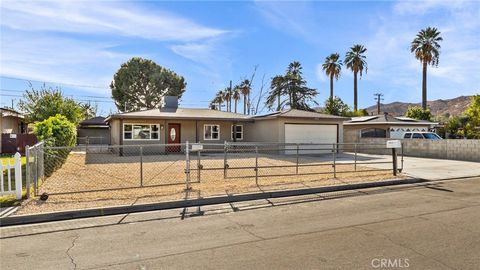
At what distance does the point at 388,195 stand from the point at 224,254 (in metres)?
6.57

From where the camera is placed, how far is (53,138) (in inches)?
563

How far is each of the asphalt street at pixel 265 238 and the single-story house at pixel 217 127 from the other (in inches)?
658

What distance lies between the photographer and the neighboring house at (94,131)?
132 ft

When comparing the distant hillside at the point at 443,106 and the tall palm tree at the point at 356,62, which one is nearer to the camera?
the tall palm tree at the point at 356,62

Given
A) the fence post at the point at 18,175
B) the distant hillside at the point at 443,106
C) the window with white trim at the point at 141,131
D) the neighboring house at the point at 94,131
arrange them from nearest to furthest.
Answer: the fence post at the point at 18,175
the window with white trim at the point at 141,131
the neighboring house at the point at 94,131
the distant hillside at the point at 443,106

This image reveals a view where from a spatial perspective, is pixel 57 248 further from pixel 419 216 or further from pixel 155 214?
pixel 419 216

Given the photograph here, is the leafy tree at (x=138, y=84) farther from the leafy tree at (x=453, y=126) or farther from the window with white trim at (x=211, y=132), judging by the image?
the leafy tree at (x=453, y=126)

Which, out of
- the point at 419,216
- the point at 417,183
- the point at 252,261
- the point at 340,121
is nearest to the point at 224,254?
the point at 252,261

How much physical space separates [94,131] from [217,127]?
935 inches

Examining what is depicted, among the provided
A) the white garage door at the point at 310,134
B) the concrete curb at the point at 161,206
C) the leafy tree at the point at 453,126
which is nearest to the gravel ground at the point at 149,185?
the concrete curb at the point at 161,206

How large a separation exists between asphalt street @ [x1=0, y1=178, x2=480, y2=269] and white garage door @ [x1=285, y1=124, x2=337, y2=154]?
660 inches

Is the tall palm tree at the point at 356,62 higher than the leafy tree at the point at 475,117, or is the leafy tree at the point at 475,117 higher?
the tall palm tree at the point at 356,62

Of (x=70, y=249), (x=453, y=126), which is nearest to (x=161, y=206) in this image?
(x=70, y=249)

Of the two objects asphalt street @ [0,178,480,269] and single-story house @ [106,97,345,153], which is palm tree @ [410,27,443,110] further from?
asphalt street @ [0,178,480,269]
